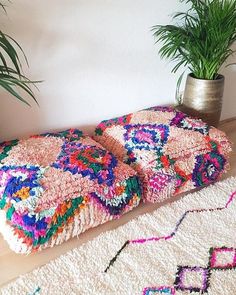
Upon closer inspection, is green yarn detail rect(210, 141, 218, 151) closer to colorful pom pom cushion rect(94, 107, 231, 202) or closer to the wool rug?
colorful pom pom cushion rect(94, 107, 231, 202)

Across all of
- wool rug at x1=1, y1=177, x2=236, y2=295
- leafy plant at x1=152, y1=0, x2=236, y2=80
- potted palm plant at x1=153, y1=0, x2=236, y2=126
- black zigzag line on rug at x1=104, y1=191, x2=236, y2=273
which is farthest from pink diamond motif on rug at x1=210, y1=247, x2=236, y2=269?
leafy plant at x1=152, y1=0, x2=236, y2=80

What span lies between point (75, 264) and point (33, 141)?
A: 681 mm

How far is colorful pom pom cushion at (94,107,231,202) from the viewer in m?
1.67

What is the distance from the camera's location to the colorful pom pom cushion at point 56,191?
1.34m

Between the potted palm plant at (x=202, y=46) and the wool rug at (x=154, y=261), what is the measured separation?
29.9 inches

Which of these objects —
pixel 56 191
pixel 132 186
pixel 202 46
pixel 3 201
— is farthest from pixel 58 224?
pixel 202 46

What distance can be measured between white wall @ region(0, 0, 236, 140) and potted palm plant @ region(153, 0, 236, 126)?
10cm

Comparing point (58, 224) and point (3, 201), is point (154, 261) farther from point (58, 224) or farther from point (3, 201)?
point (3, 201)

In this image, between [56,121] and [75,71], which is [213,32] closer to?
[75,71]

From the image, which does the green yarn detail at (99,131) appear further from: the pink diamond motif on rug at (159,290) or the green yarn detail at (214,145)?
the pink diamond motif on rug at (159,290)

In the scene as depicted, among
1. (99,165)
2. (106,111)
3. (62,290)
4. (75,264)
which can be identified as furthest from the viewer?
(106,111)

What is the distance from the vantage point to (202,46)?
2.04 meters

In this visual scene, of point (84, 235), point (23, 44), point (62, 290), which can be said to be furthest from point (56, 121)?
point (62, 290)

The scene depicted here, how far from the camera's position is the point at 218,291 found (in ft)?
4.24
